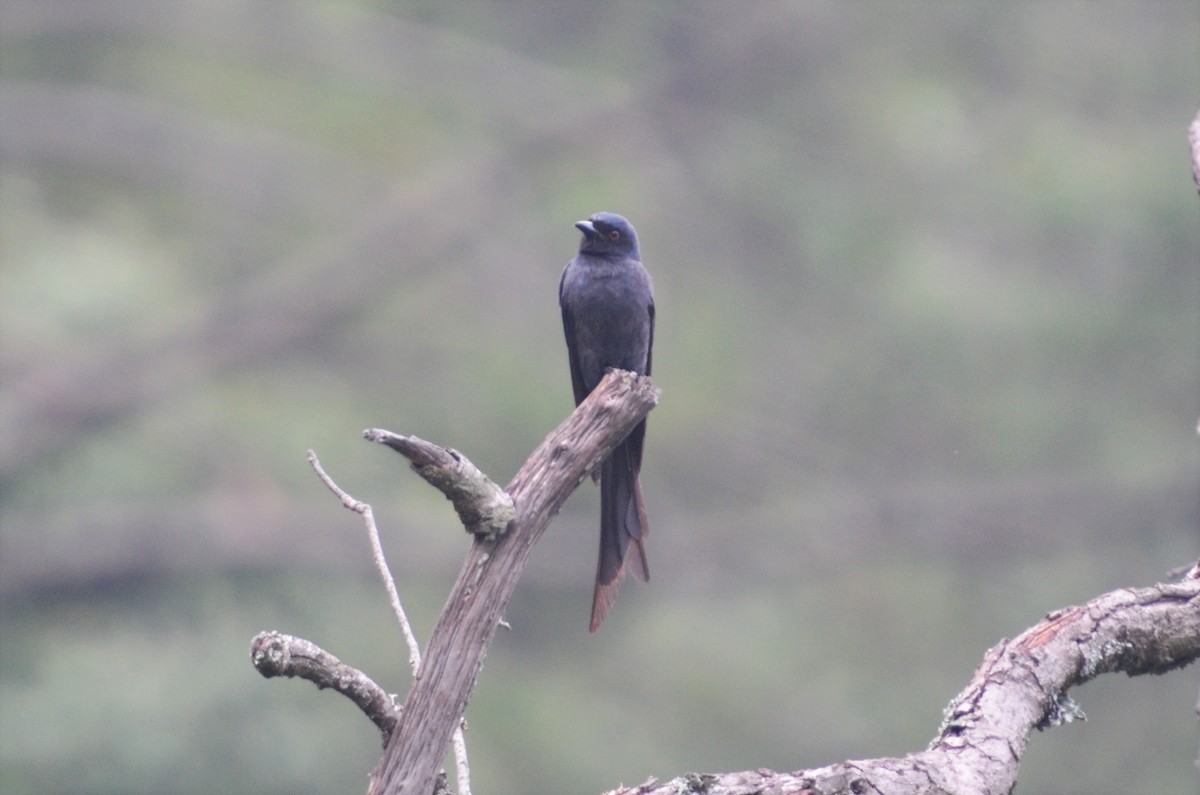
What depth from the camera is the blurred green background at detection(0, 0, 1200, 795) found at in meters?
10.8

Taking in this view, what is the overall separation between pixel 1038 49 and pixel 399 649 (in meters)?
7.39

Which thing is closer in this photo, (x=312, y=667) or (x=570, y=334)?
(x=312, y=667)

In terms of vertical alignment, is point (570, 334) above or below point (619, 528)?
above

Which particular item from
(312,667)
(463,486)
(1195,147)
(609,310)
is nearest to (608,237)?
(609,310)

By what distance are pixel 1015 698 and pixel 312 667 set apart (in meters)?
1.23

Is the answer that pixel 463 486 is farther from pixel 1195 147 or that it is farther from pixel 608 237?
pixel 608 237

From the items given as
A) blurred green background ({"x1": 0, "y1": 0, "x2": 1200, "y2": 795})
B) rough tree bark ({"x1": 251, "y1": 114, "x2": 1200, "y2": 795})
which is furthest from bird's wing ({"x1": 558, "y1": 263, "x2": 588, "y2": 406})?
blurred green background ({"x1": 0, "y1": 0, "x2": 1200, "y2": 795})

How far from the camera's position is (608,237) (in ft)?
17.4

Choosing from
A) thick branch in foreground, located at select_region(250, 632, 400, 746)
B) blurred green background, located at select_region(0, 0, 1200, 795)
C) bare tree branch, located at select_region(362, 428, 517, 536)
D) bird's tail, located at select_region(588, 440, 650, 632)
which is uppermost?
blurred green background, located at select_region(0, 0, 1200, 795)

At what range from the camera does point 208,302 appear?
1202cm

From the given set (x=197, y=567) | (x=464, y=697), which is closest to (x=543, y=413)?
(x=197, y=567)

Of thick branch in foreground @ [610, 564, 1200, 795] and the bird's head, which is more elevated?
the bird's head

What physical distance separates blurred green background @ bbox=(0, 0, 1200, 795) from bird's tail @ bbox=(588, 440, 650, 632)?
6.03 m

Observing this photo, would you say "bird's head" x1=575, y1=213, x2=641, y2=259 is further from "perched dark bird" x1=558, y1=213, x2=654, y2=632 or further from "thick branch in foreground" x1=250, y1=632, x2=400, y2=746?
"thick branch in foreground" x1=250, y1=632, x2=400, y2=746
